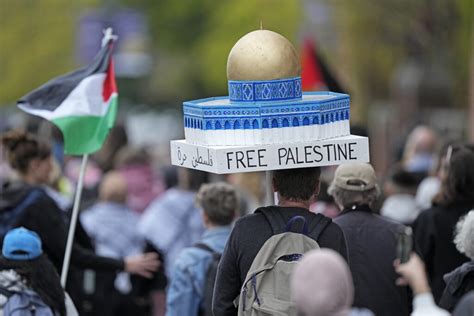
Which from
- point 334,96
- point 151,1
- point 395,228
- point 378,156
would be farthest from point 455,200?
point 151,1

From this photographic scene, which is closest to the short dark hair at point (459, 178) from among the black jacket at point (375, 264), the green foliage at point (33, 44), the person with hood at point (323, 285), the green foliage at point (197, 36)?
the black jacket at point (375, 264)

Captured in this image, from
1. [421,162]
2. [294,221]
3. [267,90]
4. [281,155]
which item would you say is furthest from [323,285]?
[421,162]

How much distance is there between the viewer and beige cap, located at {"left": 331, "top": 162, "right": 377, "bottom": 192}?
8531 mm

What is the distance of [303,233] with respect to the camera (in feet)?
23.8

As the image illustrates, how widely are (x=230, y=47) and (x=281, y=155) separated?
40.0 m

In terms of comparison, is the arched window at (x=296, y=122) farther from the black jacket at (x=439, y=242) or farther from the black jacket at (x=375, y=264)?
the black jacket at (x=439, y=242)

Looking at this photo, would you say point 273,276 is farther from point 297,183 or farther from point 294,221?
point 297,183

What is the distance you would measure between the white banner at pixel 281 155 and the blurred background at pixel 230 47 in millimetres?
12917

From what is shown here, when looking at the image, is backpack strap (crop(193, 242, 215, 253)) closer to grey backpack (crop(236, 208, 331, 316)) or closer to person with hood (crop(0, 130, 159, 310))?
person with hood (crop(0, 130, 159, 310))

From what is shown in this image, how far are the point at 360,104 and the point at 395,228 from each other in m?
27.1

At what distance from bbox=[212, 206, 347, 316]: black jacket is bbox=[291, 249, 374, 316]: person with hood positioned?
178cm

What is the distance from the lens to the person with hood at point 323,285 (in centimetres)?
544

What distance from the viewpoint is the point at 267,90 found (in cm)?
759

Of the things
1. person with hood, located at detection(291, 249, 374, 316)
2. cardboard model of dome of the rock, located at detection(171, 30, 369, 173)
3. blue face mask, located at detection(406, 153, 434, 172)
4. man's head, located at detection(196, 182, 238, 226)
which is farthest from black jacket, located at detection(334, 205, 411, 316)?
blue face mask, located at detection(406, 153, 434, 172)
